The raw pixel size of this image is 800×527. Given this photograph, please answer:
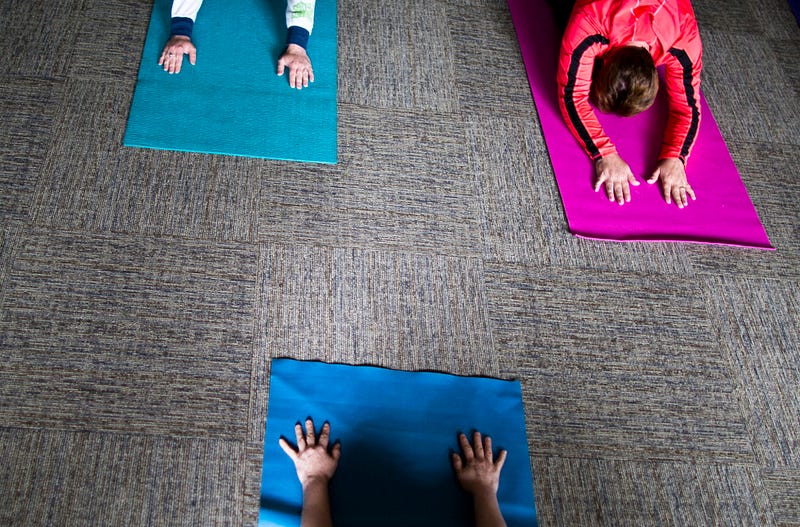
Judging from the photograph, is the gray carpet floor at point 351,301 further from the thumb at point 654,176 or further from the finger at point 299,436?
the thumb at point 654,176

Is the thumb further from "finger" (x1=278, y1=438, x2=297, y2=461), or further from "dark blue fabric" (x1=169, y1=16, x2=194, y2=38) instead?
"dark blue fabric" (x1=169, y1=16, x2=194, y2=38)

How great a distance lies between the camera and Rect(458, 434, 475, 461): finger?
151 cm

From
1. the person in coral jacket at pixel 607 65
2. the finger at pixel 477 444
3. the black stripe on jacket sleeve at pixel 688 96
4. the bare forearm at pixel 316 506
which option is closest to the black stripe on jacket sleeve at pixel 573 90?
the person in coral jacket at pixel 607 65

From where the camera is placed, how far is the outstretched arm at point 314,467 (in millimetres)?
1388

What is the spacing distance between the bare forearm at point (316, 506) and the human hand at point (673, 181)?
1331 millimetres

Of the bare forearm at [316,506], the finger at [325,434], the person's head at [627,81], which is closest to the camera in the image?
the bare forearm at [316,506]

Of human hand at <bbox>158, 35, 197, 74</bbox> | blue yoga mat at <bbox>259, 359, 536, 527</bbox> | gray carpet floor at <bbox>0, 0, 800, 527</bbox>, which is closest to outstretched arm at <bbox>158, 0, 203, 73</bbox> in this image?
human hand at <bbox>158, 35, 197, 74</bbox>

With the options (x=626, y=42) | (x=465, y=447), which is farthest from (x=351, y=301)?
(x=626, y=42)

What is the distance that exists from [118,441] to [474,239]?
104 cm

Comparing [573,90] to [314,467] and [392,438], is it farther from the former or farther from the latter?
[314,467]

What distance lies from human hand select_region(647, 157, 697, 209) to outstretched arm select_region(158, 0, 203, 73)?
150 cm

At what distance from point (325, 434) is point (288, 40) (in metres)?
1.27

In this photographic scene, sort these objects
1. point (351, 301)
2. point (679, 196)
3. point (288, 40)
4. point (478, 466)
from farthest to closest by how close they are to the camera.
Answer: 1. point (288, 40)
2. point (679, 196)
3. point (351, 301)
4. point (478, 466)

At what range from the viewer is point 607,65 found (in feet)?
6.13
